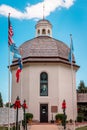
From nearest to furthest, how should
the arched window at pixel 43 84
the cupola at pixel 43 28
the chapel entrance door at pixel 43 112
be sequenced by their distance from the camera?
the chapel entrance door at pixel 43 112
the arched window at pixel 43 84
the cupola at pixel 43 28

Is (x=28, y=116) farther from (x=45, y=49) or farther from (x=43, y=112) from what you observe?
(x=45, y=49)

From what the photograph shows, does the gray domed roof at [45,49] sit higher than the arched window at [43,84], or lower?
higher

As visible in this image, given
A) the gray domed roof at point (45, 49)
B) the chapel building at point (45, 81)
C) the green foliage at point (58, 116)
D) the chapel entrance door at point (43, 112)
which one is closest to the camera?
the green foliage at point (58, 116)

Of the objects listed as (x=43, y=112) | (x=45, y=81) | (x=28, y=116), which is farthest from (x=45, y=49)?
(x=28, y=116)

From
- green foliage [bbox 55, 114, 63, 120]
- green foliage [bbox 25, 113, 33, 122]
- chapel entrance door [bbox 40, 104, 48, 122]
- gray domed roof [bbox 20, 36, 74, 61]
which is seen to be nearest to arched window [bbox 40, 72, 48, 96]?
chapel entrance door [bbox 40, 104, 48, 122]

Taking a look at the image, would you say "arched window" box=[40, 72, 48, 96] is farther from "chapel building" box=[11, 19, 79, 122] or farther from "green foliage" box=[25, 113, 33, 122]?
"green foliage" box=[25, 113, 33, 122]

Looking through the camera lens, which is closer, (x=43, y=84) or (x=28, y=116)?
(x=28, y=116)

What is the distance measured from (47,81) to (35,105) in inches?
154

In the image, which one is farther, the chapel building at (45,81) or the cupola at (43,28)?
the cupola at (43,28)

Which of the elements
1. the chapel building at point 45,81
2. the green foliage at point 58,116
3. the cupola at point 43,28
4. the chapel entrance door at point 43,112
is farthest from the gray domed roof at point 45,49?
the green foliage at point 58,116

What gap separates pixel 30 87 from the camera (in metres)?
44.4

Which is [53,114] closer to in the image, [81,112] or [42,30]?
[81,112]

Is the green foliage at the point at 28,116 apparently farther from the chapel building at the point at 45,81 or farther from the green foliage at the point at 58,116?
the green foliage at the point at 58,116

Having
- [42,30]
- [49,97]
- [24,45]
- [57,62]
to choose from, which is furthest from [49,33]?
[49,97]
